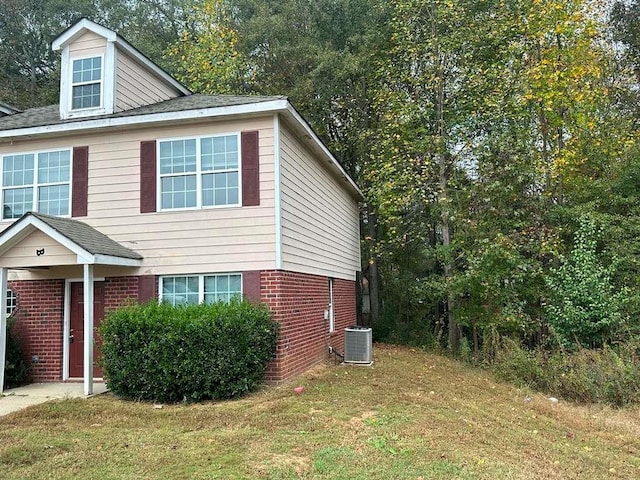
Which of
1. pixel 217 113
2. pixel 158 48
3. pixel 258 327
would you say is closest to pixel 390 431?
pixel 258 327

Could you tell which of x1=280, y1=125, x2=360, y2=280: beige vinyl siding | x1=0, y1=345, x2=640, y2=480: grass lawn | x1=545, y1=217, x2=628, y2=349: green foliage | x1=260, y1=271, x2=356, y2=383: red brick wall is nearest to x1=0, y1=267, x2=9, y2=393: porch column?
x1=0, y1=345, x2=640, y2=480: grass lawn

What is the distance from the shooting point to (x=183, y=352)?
8367 mm

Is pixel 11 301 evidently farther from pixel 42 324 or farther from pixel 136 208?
pixel 136 208

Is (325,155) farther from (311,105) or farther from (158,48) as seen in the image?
(158,48)

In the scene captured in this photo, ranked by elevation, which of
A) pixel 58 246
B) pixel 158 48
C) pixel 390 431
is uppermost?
pixel 158 48

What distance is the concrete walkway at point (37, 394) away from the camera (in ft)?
27.5

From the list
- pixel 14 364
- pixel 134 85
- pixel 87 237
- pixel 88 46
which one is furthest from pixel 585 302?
pixel 88 46

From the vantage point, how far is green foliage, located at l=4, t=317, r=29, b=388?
996 cm

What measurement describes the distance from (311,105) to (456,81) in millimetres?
5473

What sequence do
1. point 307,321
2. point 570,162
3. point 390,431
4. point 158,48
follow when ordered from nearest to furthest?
point 390,431 → point 307,321 → point 570,162 → point 158,48

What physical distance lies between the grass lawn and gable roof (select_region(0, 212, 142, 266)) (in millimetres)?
2352

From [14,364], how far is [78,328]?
1.23m

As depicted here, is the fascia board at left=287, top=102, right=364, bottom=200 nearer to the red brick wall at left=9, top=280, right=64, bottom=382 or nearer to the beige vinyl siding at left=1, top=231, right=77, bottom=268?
the beige vinyl siding at left=1, top=231, right=77, bottom=268

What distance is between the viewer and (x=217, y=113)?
970 cm
